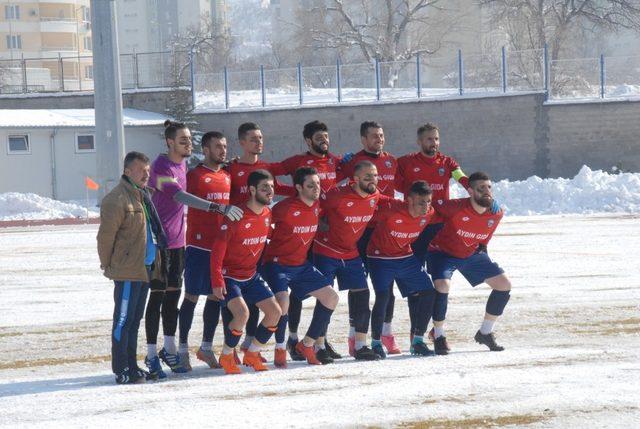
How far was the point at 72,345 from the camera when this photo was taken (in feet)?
35.7

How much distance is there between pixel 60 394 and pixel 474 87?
3074 centimetres

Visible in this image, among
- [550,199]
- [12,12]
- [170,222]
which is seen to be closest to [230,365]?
[170,222]

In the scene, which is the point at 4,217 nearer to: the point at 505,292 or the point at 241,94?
the point at 241,94

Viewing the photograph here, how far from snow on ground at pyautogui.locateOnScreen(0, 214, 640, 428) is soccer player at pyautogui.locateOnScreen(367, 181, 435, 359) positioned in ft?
1.18

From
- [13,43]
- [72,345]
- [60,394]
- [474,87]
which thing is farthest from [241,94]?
[13,43]

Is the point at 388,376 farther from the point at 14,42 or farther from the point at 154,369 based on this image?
the point at 14,42

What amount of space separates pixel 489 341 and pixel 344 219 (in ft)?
5.94

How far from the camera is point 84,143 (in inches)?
1421

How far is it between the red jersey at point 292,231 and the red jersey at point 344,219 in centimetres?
22

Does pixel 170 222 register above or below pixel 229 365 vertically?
above

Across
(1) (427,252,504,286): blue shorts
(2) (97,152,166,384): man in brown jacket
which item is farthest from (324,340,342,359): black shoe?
(2) (97,152,166,384): man in brown jacket

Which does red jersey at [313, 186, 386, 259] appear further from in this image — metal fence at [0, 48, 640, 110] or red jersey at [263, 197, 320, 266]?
metal fence at [0, 48, 640, 110]

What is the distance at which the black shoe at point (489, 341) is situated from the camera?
9.99m

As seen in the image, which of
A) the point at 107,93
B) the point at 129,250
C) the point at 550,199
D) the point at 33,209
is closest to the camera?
the point at 129,250
